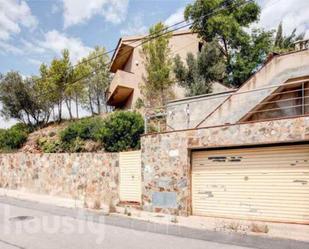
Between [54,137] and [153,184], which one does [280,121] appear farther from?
[54,137]

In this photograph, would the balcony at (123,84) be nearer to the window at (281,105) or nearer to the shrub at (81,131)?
the shrub at (81,131)

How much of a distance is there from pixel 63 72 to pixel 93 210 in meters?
18.8

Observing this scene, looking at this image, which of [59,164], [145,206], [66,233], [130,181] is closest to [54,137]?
[59,164]

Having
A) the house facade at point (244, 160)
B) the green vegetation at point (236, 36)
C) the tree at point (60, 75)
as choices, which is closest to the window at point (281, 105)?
the house facade at point (244, 160)

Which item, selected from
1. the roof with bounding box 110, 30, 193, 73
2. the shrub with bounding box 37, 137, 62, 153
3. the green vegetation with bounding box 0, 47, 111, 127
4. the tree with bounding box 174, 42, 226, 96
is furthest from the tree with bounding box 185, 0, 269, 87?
the shrub with bounding box 37, 137, 62, 153

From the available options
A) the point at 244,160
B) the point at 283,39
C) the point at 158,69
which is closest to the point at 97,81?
the point at 158,69

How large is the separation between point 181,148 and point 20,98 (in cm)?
2096

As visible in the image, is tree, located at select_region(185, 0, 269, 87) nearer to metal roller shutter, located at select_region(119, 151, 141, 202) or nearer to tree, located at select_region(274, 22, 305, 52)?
tree, located at select_region(274, 22, 305, 52)

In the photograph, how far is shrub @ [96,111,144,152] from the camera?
15.7 m

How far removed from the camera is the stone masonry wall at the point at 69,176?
516 inches

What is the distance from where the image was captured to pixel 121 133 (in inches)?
625

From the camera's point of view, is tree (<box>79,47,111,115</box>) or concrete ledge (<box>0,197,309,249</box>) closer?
concrete ledge (<box>0,197,309,249</box>)

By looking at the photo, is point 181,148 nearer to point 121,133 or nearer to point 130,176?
point 130,176
